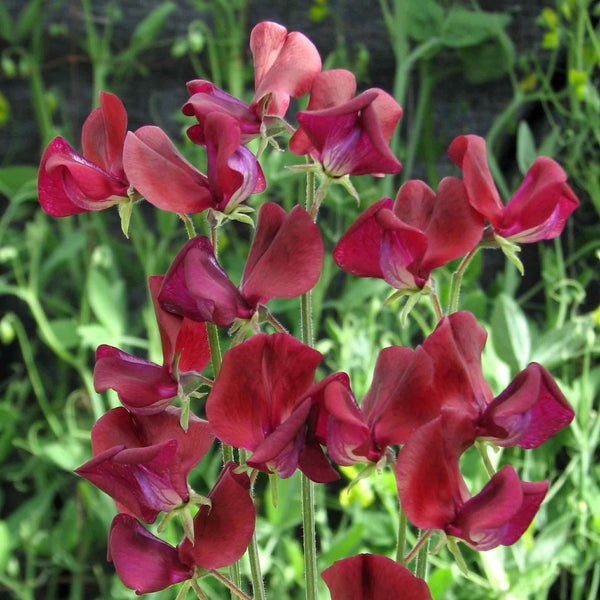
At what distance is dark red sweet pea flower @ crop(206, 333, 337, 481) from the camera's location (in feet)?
1.20

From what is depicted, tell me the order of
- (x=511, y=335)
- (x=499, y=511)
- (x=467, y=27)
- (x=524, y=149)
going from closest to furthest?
(x=499, y=511) → (x=511, y=335) → (x=524, y=149) → (x=467, y=27)

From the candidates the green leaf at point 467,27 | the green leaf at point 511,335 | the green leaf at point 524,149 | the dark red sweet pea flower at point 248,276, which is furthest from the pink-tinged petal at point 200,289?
the green leaf at point 467,27

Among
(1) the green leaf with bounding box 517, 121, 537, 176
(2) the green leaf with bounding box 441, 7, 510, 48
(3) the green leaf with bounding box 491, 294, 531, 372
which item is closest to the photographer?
(3) the green leaf with bounding box 491, 294, 531, 372

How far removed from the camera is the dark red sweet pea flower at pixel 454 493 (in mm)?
342

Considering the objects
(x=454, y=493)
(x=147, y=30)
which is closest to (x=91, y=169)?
(x=454, y=493)

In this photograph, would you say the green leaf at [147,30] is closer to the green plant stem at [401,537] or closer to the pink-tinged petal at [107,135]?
the pink-tinged petal at [107,135]

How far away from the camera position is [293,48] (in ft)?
1.36

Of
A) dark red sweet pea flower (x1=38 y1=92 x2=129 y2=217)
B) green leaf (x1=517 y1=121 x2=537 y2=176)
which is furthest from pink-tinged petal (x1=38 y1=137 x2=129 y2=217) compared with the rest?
green leaf (x1=517 y1=121 x2=537 y2=176)

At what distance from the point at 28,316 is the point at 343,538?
2.91 ft

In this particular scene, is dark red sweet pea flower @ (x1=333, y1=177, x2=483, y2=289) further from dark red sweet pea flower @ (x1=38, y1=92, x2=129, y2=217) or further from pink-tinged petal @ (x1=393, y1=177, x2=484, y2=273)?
dark red sweet pea flower @ (x1=38, y1=92, x2=129, y2=217)

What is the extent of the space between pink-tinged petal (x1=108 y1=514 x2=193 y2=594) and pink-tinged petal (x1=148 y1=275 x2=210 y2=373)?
3.0 inches

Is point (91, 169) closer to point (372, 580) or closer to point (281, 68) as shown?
point (281, 68)

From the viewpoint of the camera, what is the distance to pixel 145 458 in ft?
1.13

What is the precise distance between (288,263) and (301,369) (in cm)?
5
